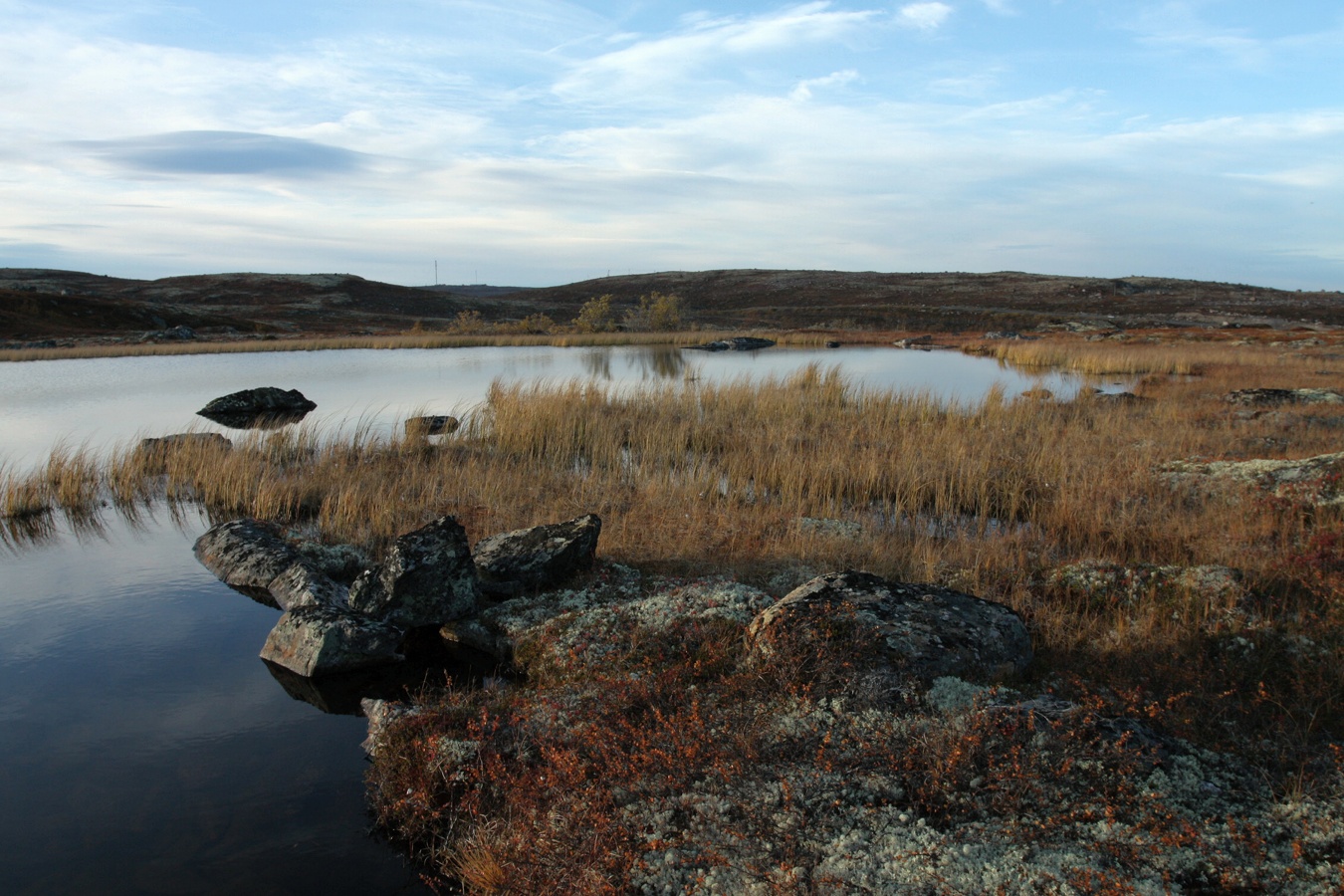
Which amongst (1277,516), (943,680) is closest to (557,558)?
(943,680)

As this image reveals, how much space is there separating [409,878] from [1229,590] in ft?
15.4

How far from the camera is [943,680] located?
364 centimetres

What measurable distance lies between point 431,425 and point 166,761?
916 centimetres

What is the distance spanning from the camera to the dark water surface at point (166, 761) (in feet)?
11.1

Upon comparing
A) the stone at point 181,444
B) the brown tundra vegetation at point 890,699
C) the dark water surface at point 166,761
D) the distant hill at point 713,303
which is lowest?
the dark water surface at point 166,761

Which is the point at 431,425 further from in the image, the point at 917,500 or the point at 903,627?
the point at 903,627

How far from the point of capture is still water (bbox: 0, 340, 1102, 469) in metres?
14.3

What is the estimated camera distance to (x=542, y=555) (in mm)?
5883

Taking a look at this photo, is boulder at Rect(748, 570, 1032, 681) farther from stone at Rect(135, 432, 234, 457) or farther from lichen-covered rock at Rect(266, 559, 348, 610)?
stone at Rect(135, 432, 234, 457)

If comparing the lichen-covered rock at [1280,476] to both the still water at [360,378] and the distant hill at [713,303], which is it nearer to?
the still water at [360,378]

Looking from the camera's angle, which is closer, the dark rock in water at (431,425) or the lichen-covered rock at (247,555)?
the lichen-covered rock at (247,555)

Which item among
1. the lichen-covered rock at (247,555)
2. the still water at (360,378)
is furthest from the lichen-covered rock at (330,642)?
the still water at (360,378)

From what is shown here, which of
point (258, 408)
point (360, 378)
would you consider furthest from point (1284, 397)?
point (360, 378)

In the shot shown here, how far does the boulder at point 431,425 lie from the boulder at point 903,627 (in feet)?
28.5
